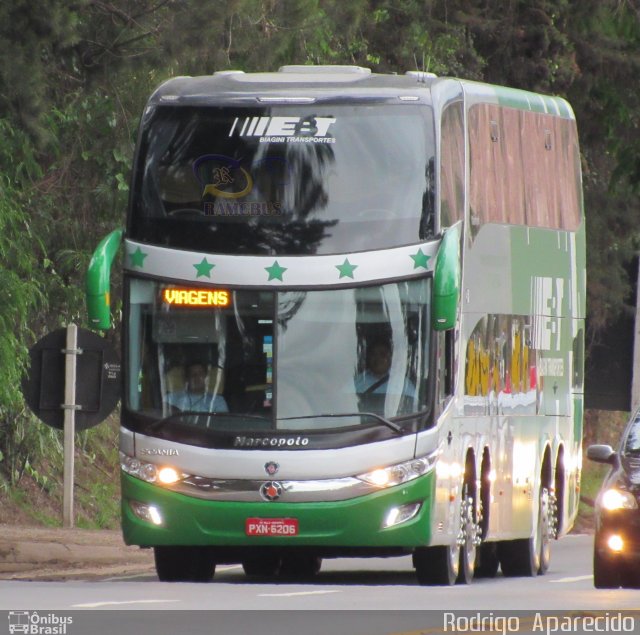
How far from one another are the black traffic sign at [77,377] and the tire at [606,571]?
747cm

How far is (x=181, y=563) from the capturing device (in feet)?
66.4

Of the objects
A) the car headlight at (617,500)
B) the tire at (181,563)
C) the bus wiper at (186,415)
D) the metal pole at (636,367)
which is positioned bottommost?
the metal pole at (636,367)

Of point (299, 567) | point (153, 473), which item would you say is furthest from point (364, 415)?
point (299, 567)

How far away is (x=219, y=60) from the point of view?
82.8 ft

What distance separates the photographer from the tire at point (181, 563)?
2011 centimetres

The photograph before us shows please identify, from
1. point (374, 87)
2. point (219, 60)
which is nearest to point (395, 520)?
point (374, 87)

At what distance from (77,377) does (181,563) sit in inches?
192

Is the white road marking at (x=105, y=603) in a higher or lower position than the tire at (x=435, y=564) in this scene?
higher

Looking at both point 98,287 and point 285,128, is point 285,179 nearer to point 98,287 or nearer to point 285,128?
point 285,128

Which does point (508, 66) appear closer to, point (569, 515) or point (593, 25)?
point (593, 25)

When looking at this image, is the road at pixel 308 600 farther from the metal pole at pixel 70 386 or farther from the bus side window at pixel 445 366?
the metal pole at pixel 70 386

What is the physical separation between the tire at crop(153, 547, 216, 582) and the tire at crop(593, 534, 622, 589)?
3618 millimetres
